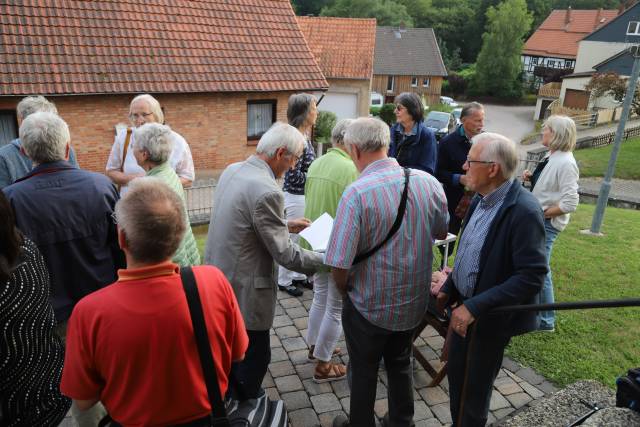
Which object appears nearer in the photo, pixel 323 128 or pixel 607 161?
pixel 607 161

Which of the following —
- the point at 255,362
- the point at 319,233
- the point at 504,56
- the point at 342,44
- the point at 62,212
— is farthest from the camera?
the point at 504,56

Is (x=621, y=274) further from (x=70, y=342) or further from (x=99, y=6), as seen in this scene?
(x=99, y=6)

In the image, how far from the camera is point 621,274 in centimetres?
652

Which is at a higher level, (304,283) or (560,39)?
(560,39)

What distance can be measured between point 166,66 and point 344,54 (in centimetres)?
1551

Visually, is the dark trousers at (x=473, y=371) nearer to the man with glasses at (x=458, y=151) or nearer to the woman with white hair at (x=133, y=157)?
the man with glasses at (x=458, y=151)

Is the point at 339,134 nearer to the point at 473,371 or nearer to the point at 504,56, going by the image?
the point at 473,371

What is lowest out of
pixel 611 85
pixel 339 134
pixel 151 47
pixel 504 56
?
pixel 339 134

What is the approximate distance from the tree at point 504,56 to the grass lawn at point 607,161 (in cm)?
2546

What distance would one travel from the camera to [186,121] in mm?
15180

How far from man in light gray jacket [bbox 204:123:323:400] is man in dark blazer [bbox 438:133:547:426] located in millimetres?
993

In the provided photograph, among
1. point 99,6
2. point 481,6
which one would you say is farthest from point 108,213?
point 481,6

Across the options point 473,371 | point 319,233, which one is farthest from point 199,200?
point 473,371

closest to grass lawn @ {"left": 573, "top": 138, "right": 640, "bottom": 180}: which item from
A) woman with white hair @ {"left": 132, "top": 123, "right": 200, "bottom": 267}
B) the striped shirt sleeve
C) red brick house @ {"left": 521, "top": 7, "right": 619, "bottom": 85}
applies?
the striped shirt sleeve
